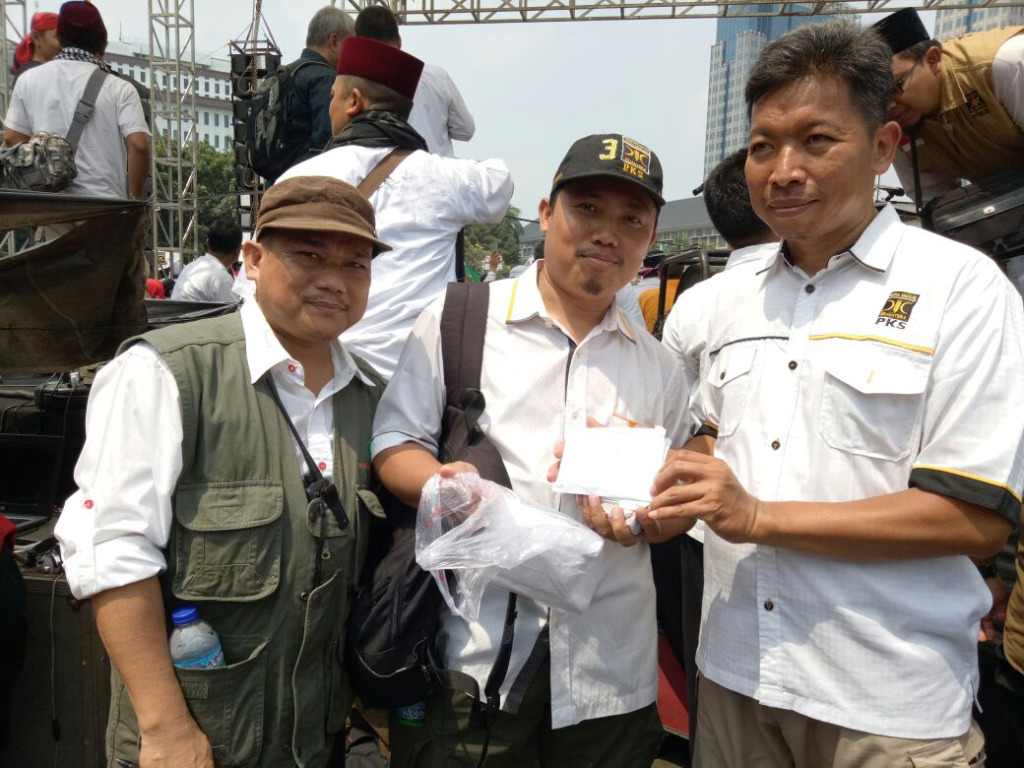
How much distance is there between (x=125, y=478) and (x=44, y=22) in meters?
5.48

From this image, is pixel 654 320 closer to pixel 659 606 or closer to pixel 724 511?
pixel 659 606

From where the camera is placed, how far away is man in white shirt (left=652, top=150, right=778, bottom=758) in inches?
97.0

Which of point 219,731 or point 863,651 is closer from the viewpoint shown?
point 863,651

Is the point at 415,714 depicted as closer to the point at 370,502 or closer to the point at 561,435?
the point at 370,502

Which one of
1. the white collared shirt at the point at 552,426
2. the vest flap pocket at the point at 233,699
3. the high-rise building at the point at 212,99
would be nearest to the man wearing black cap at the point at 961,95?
the white collared shirt at the point at 552,426

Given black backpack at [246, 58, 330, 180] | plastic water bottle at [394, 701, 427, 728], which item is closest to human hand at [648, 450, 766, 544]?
plastic water bottle at [394, 701, 427, 728]

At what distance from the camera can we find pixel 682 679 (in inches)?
138

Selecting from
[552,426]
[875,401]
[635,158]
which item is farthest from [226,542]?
[875,401]

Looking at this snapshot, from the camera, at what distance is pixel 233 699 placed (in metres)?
1.87

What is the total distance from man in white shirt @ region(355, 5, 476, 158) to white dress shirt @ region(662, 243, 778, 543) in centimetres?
202

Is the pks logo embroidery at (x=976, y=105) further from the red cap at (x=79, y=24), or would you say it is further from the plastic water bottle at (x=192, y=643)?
the red cap at (x=79, y=24)

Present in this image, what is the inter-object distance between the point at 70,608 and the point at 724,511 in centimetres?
246

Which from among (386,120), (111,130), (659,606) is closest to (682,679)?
(659,606)

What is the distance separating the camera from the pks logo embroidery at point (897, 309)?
1.77 m
